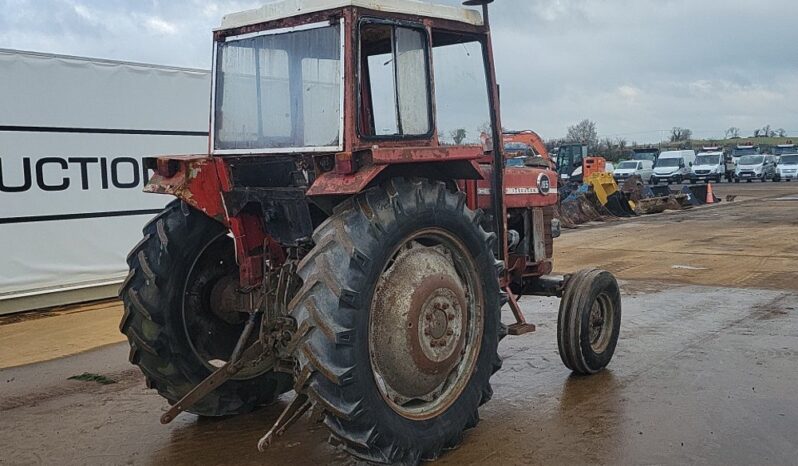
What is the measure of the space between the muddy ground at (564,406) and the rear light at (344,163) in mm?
Answer: 1701

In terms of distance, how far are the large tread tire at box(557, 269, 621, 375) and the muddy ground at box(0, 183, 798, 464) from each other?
13 centimetres

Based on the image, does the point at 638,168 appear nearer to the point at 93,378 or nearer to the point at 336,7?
the point at 93,378

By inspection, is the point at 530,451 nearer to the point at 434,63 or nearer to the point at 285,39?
the point at 434,63

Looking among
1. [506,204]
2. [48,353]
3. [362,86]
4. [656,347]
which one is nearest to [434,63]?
[362,86]

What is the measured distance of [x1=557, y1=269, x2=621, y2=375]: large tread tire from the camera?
20.1 feet

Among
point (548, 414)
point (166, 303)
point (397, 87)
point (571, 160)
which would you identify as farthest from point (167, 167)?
point (571, 160)

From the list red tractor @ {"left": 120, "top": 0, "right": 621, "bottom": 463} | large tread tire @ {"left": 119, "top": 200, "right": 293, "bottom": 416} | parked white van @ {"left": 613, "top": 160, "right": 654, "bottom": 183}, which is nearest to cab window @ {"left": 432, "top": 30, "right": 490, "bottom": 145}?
red tractor @ {"left": 120, "top": 0, "right": 621, "bottom": 463}

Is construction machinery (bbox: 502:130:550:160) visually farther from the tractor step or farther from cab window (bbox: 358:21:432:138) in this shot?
cab window (bbox: 358:21:432:138)

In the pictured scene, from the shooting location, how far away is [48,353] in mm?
7773

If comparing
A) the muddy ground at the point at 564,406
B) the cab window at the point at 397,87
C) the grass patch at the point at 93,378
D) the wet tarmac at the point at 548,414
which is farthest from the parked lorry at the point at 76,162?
the cab window at the point at 397,87

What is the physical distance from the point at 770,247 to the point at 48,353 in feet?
41.1

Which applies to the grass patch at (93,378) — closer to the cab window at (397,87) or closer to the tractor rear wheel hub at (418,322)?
the tractor rear wheel hub at (418,322)

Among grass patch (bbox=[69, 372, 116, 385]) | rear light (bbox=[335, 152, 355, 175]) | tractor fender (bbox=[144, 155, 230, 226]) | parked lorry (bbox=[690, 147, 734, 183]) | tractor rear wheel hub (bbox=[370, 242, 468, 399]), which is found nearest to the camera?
rear light (bbox=[335, 152, 355, 175])

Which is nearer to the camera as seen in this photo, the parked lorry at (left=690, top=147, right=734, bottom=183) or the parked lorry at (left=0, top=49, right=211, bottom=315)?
the parked lorry at (left=0, top=49, right=211, bottom=315)
